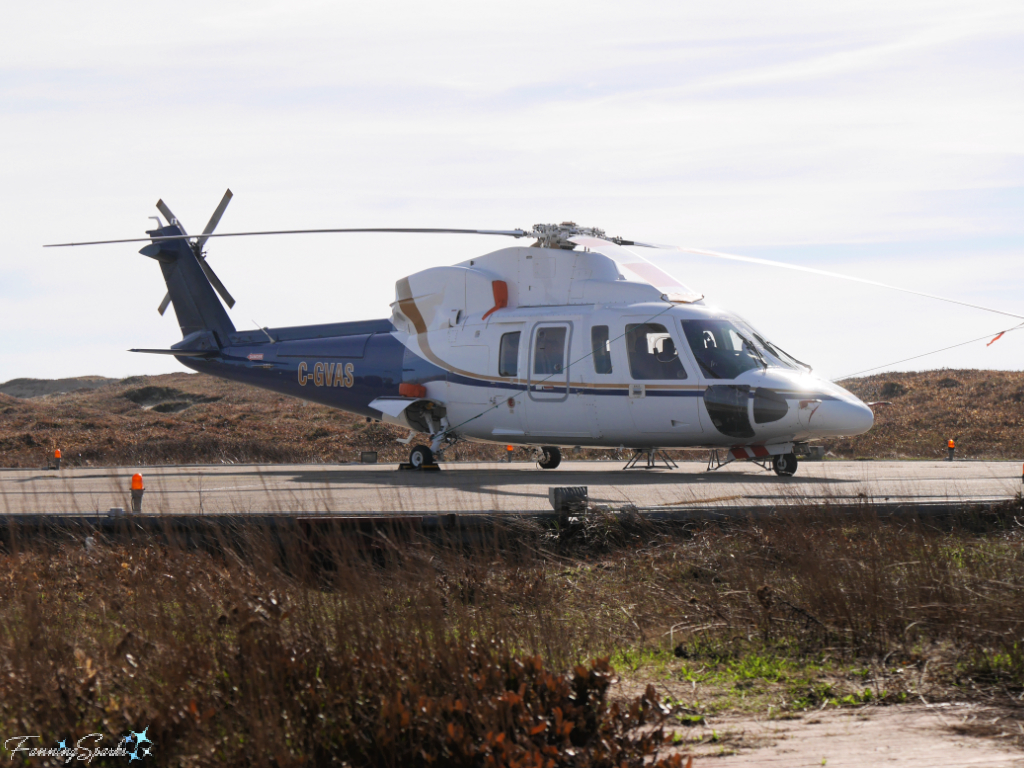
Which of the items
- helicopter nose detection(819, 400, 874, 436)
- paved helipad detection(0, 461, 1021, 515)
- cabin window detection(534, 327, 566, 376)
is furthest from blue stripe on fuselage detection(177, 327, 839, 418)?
helicopter nose detection(819, 400, 874, 436)

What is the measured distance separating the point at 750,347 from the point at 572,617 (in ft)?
34.7

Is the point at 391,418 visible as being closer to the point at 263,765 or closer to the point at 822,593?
the point at 822,593

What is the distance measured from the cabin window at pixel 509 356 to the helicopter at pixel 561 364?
0.03 metres

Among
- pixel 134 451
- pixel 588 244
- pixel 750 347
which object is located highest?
pixel 588 244

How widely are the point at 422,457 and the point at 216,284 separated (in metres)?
8.84

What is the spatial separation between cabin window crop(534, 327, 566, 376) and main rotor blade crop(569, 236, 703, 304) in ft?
6.46

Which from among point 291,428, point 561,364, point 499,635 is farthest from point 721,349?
point 291,428

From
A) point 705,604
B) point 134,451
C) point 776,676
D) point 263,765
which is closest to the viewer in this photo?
point 263,765

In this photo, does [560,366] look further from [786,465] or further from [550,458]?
[786,465]

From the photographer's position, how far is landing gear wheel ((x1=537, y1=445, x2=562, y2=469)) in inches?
797

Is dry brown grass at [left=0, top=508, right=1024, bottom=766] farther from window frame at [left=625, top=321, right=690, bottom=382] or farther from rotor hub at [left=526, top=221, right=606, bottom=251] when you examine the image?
rotor hub at [left=526, top=221, right=606, bottom=251]

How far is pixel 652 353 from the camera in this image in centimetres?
1700

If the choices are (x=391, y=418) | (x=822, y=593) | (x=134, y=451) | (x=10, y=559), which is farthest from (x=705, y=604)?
(x=134, y=451)

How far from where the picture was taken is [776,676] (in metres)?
6.09
